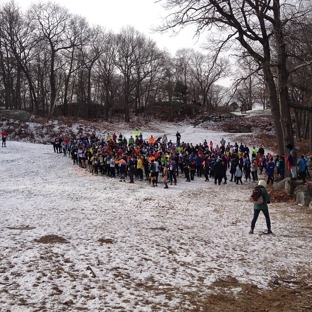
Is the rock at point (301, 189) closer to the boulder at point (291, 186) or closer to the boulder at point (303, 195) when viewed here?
the boulder at point (303, 195)

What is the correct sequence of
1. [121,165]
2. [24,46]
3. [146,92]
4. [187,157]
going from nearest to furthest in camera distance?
[121,165]
[187,157]
[24,46]
[146,92]

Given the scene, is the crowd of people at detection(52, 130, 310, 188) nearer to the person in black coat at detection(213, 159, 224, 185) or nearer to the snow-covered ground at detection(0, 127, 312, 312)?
the person in black coat at detection(213, 159, 224, 185)

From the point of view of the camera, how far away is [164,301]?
607cm

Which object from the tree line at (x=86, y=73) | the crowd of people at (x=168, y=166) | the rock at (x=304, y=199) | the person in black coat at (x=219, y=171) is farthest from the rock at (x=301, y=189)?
the tree line at (x=86, y=73)

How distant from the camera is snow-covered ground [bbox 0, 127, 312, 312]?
6.21 m

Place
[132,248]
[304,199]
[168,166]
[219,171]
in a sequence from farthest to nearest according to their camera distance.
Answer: [219,171] → [168,166] → [304,199] → [132,248]

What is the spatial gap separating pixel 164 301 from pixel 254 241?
181 inches

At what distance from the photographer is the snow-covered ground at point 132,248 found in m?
6.21

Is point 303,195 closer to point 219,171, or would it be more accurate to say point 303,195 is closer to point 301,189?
point 301,189

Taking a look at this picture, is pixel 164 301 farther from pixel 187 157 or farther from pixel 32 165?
pixel 32 165

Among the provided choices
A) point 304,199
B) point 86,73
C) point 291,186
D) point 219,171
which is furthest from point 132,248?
point 86,73

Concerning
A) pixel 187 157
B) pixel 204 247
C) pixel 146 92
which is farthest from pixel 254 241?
pixel 146 92

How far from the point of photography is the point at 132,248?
8688mm

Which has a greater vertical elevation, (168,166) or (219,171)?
(168,166)
